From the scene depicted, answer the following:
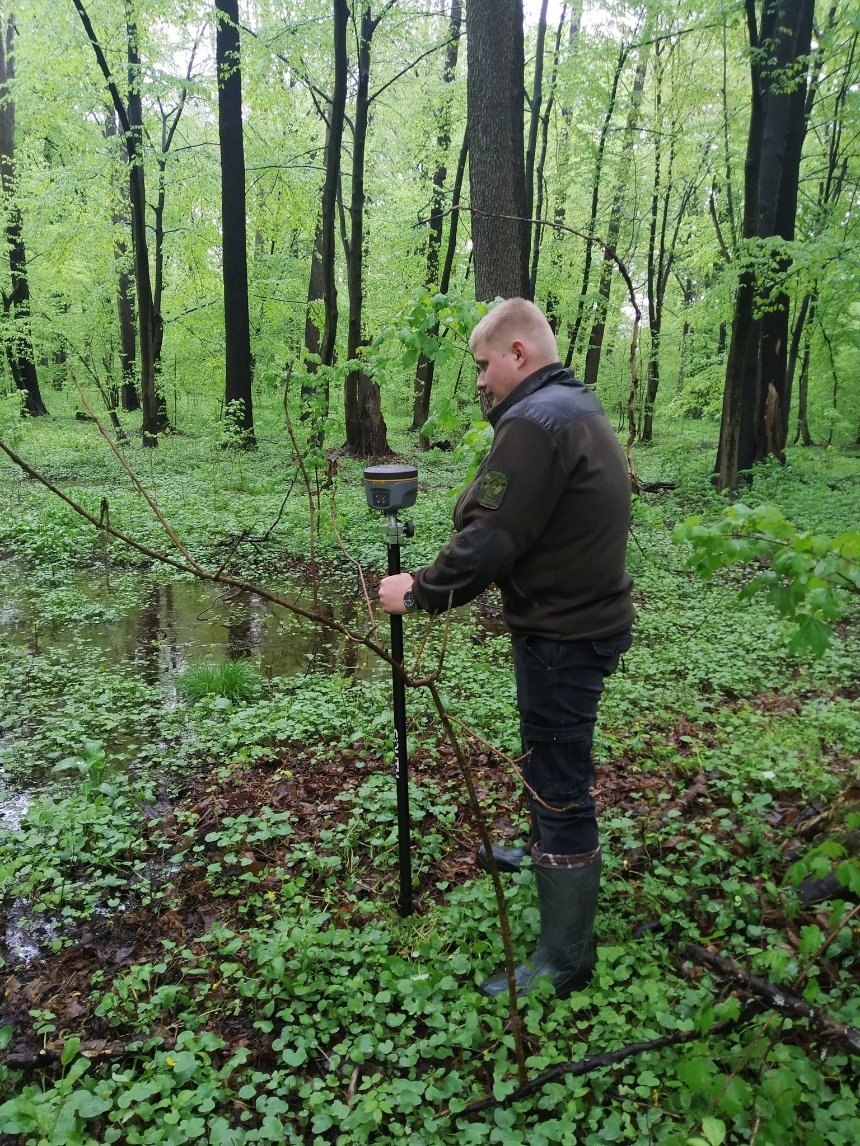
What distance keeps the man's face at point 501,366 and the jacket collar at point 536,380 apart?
33mm

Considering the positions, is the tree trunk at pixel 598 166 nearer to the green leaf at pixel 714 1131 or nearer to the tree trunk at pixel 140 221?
the tree trunk at pixel 140 221

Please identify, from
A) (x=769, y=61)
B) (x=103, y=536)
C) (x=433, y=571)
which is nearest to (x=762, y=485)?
(x=769, y=61)

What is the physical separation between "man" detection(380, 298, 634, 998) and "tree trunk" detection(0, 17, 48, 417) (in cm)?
1736

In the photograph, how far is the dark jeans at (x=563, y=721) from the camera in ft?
7.59

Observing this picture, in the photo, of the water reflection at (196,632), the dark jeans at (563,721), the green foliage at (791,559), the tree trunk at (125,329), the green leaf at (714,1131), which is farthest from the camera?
the tree trunk at (125,329)

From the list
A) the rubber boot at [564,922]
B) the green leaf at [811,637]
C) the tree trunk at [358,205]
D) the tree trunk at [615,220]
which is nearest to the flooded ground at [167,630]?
the rubber boot at [564,922]

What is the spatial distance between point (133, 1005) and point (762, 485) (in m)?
11.1

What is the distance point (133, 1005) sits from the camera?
7.88 feet

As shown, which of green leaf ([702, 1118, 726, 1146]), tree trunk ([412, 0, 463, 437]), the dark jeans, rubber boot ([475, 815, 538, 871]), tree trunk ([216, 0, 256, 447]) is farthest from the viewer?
tree trunk ([412, 0, 463, 437])

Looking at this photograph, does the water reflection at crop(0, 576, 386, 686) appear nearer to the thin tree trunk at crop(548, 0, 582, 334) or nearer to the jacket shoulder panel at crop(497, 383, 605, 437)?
the jacket shoulder panel at crop(497, 383, 605, 437)

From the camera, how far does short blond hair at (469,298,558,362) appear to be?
7.85 ft

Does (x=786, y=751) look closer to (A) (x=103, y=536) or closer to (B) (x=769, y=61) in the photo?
(A) (x=103, y=536)

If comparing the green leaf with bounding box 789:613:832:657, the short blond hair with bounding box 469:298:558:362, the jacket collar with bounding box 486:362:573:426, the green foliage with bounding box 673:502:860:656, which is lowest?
the green leaf with bounding box 789:613:832:657

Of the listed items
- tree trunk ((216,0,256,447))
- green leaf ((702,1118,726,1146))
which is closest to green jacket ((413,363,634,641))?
green leaf ((702,1118,726,1146))
